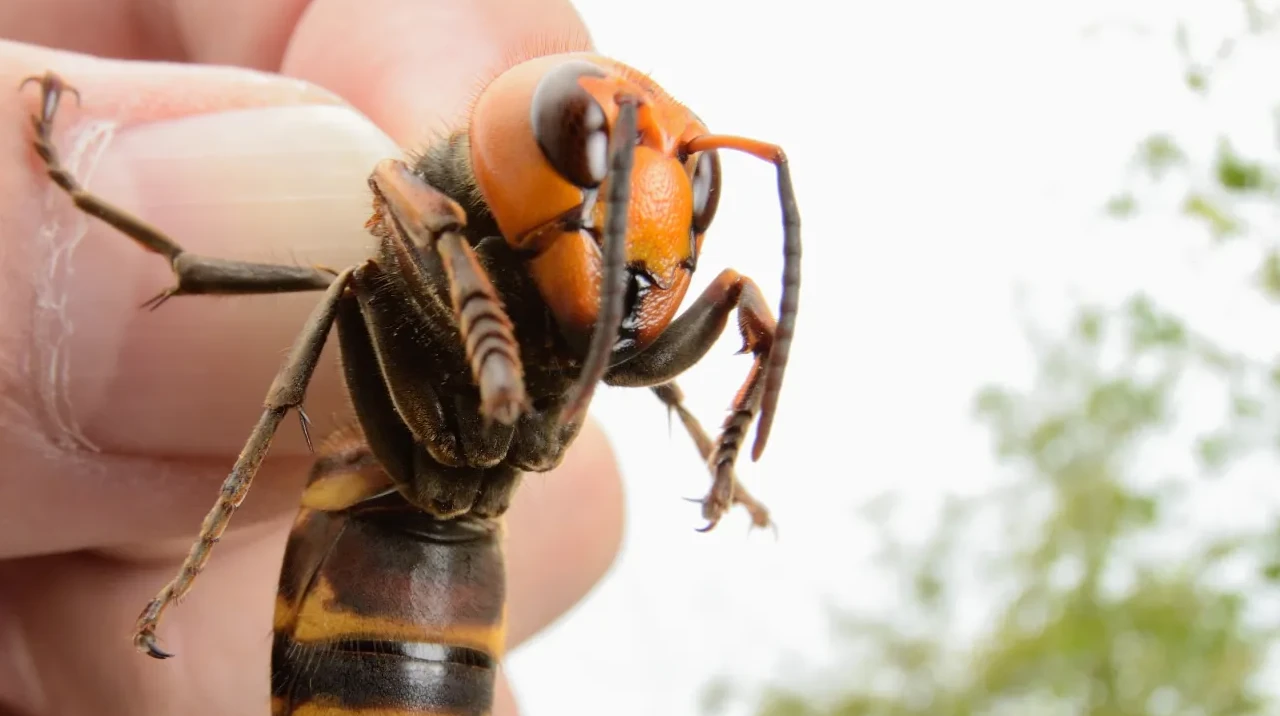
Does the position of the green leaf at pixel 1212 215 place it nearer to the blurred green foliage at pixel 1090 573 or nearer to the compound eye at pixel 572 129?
Result: the blurred green foliage at pixel 1090 573

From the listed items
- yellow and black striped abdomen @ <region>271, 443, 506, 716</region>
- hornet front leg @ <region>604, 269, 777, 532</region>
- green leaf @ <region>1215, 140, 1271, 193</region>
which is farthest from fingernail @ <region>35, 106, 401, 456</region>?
green leaf @ <region>1215, 140, 1271, 193</region>

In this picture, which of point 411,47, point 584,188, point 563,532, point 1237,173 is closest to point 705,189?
point 584,188

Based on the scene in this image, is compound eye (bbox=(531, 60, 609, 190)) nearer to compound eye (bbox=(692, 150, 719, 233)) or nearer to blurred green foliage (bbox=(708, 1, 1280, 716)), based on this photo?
compound eye (bbox=(692, 150, 719, 233))

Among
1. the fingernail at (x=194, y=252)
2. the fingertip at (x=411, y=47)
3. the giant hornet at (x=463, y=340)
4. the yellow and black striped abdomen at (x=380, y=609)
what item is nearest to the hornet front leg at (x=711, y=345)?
the giant hornet at (x=463, y=340)

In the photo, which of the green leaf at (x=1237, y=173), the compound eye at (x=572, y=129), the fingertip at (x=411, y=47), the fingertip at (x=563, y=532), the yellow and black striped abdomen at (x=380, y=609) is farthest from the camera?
the green leaf at (x=1237, y=173)

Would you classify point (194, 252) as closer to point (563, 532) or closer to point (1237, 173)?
point (563, 532)

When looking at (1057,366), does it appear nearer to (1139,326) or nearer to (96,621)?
(1139,326)
